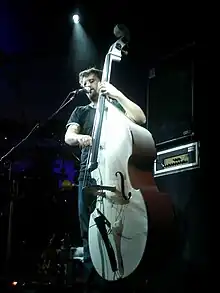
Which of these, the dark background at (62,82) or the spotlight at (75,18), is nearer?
the dark background at (62,82)

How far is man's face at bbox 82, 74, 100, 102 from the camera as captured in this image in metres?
2.63

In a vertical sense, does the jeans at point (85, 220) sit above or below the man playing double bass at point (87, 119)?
below

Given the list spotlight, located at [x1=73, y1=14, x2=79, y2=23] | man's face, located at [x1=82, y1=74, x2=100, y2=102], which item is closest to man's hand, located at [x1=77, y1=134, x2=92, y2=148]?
man's face, located at [x1=82, y1=74, x2=100, y2=102]

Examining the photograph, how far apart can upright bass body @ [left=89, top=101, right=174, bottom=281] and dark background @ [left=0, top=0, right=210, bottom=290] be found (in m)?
0.35

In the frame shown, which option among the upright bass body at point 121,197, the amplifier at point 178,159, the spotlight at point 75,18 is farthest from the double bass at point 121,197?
the spotlight at point 75,18

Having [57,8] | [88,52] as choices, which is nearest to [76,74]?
[88,52]

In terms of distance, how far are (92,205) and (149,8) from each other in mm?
1805

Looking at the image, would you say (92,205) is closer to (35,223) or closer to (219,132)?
(219,132)

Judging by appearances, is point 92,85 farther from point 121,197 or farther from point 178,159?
point 121,197

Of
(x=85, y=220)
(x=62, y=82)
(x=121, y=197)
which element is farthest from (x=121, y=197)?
(x=62, y=82)

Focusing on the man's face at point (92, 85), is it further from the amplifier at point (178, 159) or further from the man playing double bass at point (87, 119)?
the amplifier at point (178, 159)

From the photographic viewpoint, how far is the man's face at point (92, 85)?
2.63 metres

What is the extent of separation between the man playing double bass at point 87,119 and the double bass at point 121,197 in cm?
6

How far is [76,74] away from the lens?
15.1ft
